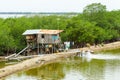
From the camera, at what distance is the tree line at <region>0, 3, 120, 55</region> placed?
49.2 meters

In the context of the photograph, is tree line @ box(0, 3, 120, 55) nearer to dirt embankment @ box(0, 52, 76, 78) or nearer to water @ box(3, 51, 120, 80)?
dirt embankment @ box(0, 52, 76, 78)

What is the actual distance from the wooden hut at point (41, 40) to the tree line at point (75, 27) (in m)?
1.72

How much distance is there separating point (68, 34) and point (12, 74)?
20613 millimetres

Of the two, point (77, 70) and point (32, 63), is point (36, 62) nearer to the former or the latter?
point (32, 63)

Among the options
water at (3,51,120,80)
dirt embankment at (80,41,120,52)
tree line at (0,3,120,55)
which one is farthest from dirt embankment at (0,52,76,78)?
dirt embankment at (80,41,120,52)

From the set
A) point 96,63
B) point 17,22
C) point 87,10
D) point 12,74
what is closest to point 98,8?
point 87,10

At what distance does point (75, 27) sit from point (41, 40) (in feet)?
29.4

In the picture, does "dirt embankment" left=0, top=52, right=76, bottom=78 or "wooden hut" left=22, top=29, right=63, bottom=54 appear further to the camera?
"wooden hut" left=22, top=29, right=63, bottom=54

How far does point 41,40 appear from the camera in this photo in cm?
4866

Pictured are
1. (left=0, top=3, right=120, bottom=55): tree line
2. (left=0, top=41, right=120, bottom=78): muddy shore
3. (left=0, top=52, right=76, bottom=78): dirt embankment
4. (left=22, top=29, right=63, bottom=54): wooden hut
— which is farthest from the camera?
(left=0, top=3, right=120, bottom=55): tree line

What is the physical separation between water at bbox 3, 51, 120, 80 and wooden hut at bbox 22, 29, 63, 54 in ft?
13.1

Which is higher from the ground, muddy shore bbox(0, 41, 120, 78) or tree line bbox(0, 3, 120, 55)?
tree line bbox(0, 3, 120, 55)

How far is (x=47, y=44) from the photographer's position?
4994 centimetres

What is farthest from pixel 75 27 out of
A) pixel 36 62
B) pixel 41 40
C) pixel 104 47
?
pixel 36 62
